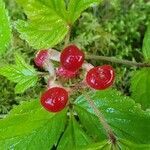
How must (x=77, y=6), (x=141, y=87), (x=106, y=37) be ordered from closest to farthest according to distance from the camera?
(x=77, y=6) < (x=141, y=87) < (x=106, y=37)

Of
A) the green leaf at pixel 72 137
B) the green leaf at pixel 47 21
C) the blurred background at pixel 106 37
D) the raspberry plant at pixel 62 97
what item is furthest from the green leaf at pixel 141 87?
the green leaf at pixel 47 21

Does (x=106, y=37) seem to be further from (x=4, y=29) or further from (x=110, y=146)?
(x=110, y=146)

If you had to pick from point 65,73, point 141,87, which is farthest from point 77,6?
point 141,87

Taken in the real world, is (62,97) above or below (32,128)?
above

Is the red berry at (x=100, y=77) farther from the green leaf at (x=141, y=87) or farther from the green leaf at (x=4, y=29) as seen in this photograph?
the green leaf at (x=141, y=87)

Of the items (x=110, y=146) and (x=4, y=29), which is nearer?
(x=110, y=146)

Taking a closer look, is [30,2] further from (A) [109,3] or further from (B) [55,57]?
(A) [109,3]

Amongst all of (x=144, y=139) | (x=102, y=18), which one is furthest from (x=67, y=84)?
(x=102, y=18)

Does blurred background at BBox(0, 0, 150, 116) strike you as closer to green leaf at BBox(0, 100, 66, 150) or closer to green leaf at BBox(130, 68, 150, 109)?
green leaf at BBox(130, 68, 150, 109)
